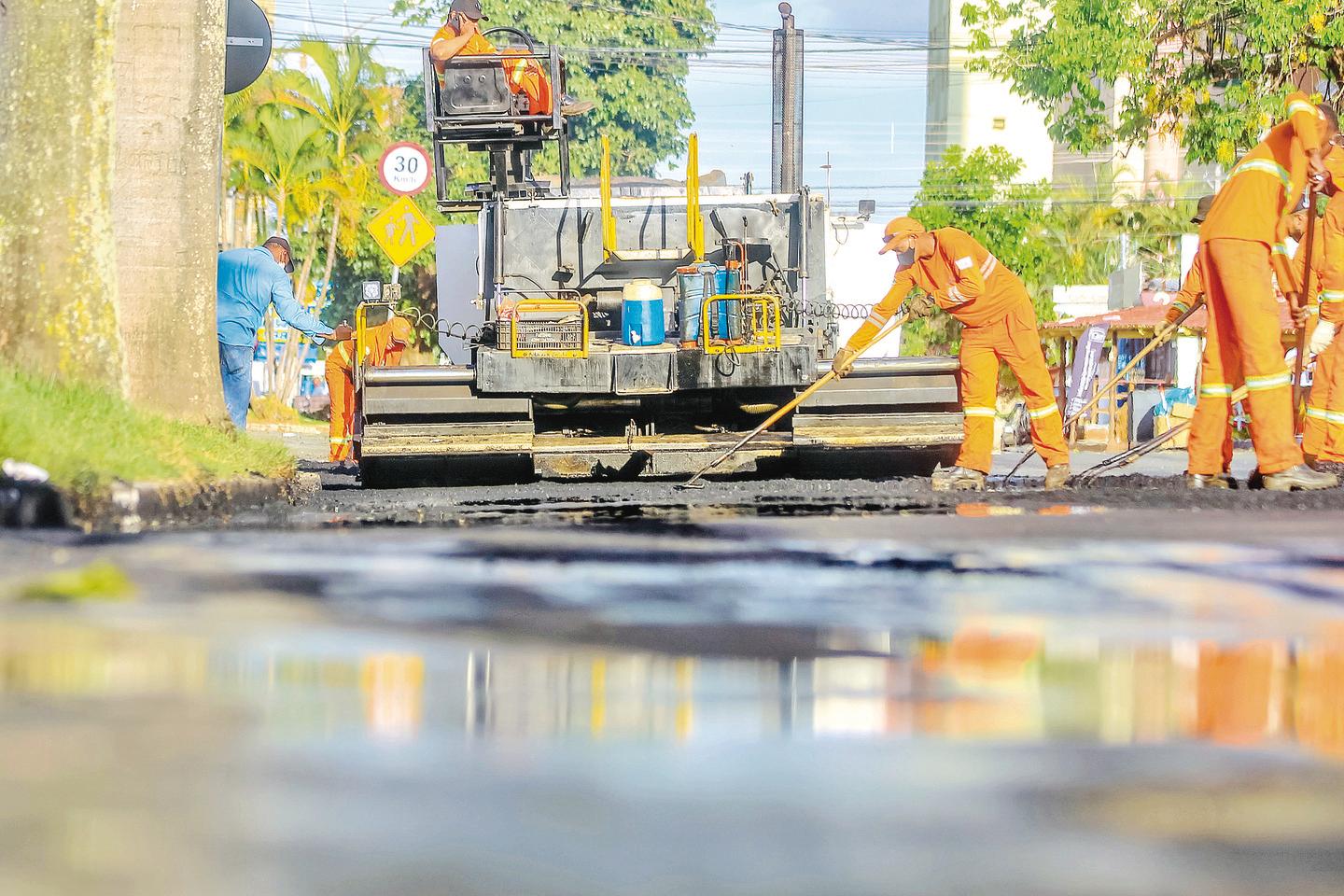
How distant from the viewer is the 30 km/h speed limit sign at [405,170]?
1697 cm

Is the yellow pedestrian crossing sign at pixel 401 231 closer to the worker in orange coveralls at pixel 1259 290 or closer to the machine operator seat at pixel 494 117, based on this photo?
the machine operator seat at pixel 494 117

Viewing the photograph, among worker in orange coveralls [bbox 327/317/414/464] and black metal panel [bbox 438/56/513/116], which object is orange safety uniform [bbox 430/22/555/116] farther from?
worker in orange coveralls [bbox 327/317/414/464]

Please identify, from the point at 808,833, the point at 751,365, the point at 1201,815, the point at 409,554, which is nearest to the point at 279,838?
the point at 808,833

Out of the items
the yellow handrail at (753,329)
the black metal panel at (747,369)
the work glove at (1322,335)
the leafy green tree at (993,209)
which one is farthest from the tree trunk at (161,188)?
the leafy green tree at (993,209)

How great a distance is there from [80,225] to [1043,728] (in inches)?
265

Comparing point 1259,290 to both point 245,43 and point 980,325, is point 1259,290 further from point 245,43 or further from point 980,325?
point 245,43

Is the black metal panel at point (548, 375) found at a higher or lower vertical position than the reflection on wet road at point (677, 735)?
higher

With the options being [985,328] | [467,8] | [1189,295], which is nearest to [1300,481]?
[1189,295]

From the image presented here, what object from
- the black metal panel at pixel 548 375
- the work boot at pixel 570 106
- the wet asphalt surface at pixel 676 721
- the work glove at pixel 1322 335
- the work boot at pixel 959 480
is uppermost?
the work boot at pixel 570 106

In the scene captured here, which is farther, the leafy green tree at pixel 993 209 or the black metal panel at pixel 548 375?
the leafy green tree at pixel 993 209

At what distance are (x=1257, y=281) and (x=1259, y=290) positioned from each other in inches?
1.9

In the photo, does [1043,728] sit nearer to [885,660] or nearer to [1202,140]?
[885,660]

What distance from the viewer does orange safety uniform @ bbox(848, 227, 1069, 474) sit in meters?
10.6

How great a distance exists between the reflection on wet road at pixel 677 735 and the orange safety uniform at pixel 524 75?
322 inches
